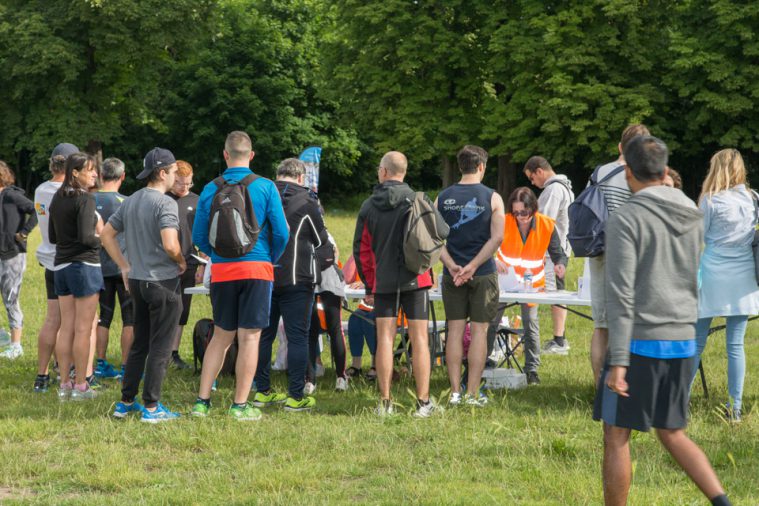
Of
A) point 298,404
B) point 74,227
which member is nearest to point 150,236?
point 74,227

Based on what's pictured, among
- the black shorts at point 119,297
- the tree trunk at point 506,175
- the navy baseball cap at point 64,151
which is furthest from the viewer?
the tree trunk at point 506,175

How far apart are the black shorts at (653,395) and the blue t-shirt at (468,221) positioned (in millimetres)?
3091

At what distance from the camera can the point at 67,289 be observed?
7.69 m

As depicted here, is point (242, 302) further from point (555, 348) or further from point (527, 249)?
point (555, 348)

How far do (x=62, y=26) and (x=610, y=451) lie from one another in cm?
3853

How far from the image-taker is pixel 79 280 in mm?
7605

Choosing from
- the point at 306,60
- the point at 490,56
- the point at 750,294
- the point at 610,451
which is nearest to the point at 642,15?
the point at 490,56

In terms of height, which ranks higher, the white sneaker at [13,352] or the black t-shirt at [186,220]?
the black t-shirt at [186,220]

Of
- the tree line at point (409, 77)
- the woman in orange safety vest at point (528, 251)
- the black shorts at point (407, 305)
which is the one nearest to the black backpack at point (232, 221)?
the black shorts at point (407, 305)

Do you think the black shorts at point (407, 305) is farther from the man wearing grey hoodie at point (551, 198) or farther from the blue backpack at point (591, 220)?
the man wearing grey hoodie at point (551, 198)

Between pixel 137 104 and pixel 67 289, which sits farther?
pixel 137 104

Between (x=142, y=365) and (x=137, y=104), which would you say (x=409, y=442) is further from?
(x=137, y=104)

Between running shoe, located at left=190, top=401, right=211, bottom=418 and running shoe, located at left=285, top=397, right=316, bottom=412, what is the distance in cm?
60

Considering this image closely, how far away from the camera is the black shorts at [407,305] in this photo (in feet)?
23.6
